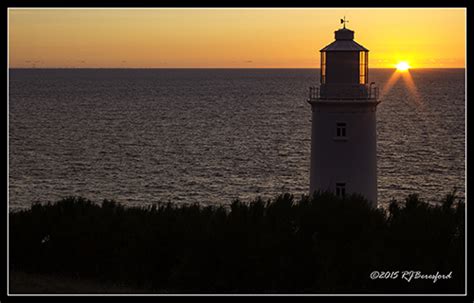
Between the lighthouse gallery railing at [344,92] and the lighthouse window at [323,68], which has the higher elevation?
the lighthouse window at [323,68]

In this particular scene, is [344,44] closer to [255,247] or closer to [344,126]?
[344,126]

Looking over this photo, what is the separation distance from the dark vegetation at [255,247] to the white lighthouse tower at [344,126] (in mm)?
2923

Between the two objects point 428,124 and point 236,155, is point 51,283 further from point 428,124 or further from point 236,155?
point 428,124

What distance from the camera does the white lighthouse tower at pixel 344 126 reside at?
69.6 feet

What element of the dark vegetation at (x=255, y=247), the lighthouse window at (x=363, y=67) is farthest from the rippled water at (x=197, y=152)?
the dark vegetation at (x=255, y=247)

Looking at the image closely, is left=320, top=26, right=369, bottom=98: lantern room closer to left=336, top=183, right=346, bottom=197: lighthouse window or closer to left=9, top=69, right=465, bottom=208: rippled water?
left=336, top=183, right=346, bottom=197: lighthouse window

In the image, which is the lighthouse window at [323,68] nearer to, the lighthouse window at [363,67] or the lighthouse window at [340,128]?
the lighthouse window at [363,67]

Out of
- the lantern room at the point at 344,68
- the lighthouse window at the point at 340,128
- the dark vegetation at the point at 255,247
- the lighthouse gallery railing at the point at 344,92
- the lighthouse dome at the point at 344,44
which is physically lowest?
the dark vegetation at the point at 255,247

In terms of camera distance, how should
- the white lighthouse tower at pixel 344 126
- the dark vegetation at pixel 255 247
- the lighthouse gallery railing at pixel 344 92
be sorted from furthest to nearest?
the lighthouse gallery railing at pixel 344 92
the white lighthouse tower at pixel 344 126
the dark vegetation at pixel 255 247

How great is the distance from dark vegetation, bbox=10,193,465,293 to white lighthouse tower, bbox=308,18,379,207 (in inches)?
115

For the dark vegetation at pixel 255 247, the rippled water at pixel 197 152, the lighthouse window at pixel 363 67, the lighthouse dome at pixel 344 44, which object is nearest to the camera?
the dark vegetation at pixel 255 247

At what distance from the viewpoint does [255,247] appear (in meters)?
16.3

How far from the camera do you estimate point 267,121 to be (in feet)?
267

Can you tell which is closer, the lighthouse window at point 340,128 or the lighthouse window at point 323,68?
the lighthouse window at point 340,128
